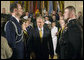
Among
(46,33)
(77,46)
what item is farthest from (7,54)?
(46,33)

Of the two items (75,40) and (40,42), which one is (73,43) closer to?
(75,40)

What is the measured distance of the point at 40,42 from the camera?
239 inches

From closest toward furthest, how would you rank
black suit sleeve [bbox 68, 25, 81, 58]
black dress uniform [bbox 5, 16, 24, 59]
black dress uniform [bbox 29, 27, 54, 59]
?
1. black suit sleeve [bbox 68, 25, 81, 58]
2. black dress uniform [bbox 5, 16, 24, 59]
3. black dress uniform [bbox 29, 27, 54, 59]

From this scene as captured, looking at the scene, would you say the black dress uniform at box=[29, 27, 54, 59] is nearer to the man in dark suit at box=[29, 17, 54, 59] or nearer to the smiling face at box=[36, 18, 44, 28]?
the man in dark suit at box=[29, 17, 54, 59]

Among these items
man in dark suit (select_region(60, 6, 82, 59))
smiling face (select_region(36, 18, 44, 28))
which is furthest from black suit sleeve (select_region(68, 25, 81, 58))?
smiling face (select_region(36, 18, 44, 28))

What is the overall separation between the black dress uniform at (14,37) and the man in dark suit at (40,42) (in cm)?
37

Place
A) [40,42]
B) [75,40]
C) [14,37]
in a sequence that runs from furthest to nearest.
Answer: [40,42] < [14,37] < [75,40]

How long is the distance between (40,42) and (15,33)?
790 millimetres

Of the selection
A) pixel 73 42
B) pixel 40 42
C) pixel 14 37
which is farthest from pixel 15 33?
pixel 73 42

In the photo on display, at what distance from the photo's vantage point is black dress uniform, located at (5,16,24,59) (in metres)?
5.38

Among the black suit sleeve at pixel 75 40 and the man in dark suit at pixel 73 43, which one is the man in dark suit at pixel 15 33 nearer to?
the man in dark suit at pixel 73 43

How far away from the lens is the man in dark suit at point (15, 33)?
17.7 ft

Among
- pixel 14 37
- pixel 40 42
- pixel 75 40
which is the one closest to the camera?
pixel 75 40

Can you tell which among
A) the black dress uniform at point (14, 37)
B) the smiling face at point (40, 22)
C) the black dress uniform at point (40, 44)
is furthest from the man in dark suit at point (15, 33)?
the smiling face at point (40, 22)
